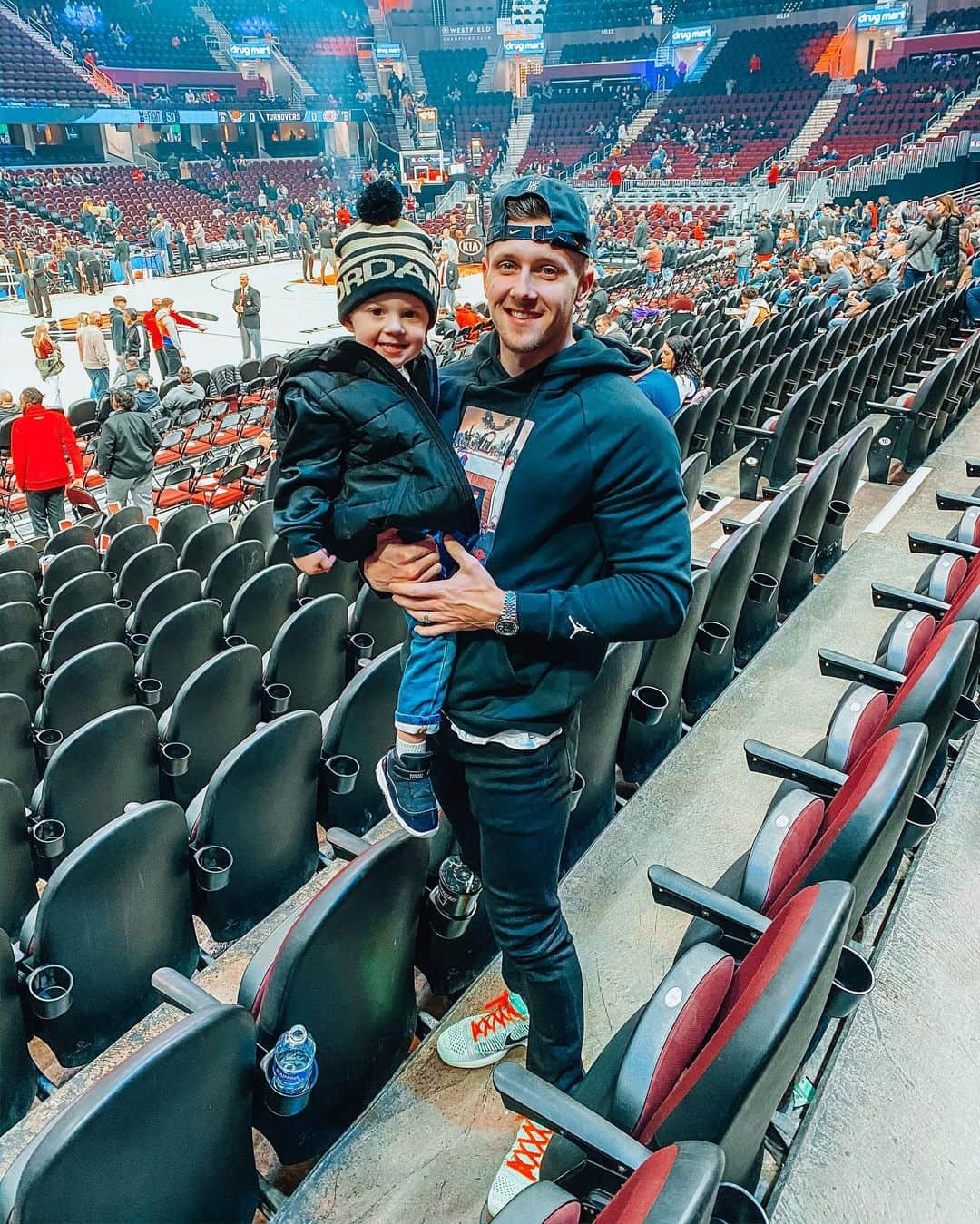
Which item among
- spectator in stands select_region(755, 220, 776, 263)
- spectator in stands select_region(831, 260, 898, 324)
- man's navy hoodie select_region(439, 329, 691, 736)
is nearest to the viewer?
man's navy hoodie select_region(439, 329, 691, 736)

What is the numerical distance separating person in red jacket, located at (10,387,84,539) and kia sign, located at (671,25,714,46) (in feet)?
104

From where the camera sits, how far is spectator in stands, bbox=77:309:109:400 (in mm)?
10789

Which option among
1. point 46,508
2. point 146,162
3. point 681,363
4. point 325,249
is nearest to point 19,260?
point 325,249

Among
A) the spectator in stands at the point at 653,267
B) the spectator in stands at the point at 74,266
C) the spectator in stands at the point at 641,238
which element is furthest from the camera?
the spectator in stands at the point at 641,238

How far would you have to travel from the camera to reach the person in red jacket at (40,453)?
6664mm

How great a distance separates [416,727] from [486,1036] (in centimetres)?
66

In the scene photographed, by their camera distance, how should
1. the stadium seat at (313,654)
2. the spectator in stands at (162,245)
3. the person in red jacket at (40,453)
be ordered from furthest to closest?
the spectator in stands at (162,245) < the person in red jacket at (40,453) < the stadium seat at (313,654)

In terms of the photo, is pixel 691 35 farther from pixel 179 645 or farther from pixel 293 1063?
pixel 293 1063

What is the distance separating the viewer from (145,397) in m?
7.40

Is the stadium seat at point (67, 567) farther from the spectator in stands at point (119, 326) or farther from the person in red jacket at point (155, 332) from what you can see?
the spectator in stands at point (119, 326)

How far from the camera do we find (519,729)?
1.28 metres

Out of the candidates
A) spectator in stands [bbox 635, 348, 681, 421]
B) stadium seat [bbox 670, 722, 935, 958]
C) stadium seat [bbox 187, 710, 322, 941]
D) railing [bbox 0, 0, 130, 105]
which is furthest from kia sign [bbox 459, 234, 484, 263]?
stadium seat [bbox 670, 722, 935, 958]

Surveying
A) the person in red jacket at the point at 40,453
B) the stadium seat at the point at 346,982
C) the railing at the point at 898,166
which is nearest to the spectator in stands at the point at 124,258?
the person in red jacket at the point at 40,453

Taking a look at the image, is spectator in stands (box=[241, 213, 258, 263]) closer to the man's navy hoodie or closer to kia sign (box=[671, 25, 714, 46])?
kia sign (box=[671, 25, 714, 46])
